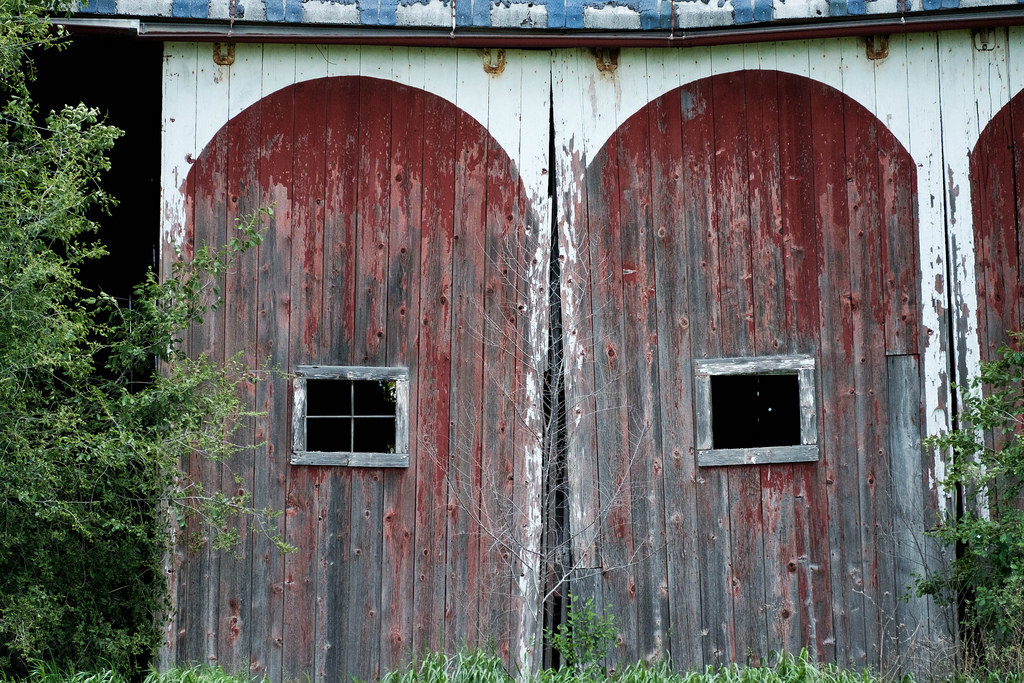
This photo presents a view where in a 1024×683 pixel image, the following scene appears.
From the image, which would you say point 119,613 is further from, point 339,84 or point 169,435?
point 339,84

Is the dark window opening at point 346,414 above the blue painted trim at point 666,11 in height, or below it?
below

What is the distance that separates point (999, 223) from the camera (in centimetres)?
706

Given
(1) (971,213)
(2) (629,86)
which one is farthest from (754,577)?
(2) (629,86)

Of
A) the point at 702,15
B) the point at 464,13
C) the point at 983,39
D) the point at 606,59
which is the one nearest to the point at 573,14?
the point at 606,59

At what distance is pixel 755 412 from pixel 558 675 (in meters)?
3.81

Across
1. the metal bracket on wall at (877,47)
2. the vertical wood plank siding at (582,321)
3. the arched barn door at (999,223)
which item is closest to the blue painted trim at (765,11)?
the vertical wood plank siding at (582,321)

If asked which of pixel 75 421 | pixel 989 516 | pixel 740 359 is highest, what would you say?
pixel 740 359

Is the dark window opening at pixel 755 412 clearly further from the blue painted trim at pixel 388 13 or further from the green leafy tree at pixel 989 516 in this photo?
the blue painted trim at pixel 388 13

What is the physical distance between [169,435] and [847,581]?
4.54 m

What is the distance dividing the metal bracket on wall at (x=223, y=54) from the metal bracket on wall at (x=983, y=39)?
527cm

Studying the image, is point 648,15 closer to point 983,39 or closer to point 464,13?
point 464,13

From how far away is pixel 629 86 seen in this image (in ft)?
23.9

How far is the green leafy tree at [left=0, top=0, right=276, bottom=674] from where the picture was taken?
5.63 meters

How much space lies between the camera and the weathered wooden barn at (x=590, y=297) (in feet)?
22.7
